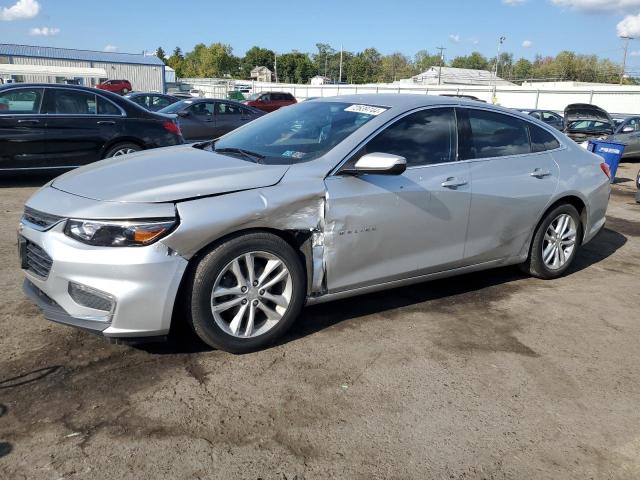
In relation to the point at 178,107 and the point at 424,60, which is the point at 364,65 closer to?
the point at 424,60

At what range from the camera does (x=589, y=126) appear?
17.2m

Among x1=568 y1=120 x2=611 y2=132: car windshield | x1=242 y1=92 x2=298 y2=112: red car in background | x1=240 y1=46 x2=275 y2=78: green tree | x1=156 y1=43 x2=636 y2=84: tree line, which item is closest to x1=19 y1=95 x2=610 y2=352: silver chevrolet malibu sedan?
x1=568 y1=120 x2=611 y2=132: car windshield

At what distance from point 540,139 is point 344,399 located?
3.24 m

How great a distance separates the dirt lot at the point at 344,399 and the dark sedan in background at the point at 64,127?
4.19 meters

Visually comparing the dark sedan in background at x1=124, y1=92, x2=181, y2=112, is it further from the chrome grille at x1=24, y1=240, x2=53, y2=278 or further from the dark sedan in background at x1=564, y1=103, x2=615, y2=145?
the chrome grille at x1=24, y1=240, x2=53, y2=278

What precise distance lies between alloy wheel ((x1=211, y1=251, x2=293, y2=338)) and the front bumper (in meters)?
0.31

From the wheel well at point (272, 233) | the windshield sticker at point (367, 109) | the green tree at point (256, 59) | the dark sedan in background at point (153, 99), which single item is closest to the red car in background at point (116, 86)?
the dark sedan in background at point (153, 99)

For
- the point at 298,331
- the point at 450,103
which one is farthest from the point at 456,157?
the point at 298,331

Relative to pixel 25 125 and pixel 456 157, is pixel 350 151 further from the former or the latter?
pixel 25 125

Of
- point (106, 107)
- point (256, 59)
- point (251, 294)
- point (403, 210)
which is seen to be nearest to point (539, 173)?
point (403, 210)

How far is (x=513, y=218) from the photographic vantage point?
4656 millimetres

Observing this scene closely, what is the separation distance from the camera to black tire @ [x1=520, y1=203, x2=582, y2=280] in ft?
16.3

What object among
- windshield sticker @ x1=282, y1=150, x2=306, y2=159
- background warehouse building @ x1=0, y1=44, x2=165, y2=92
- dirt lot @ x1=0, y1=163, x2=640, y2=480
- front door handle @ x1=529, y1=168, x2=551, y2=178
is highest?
background warehouse building @ x1=0, y1=44, x2=165, y2=92

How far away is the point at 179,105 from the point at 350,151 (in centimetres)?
1262
